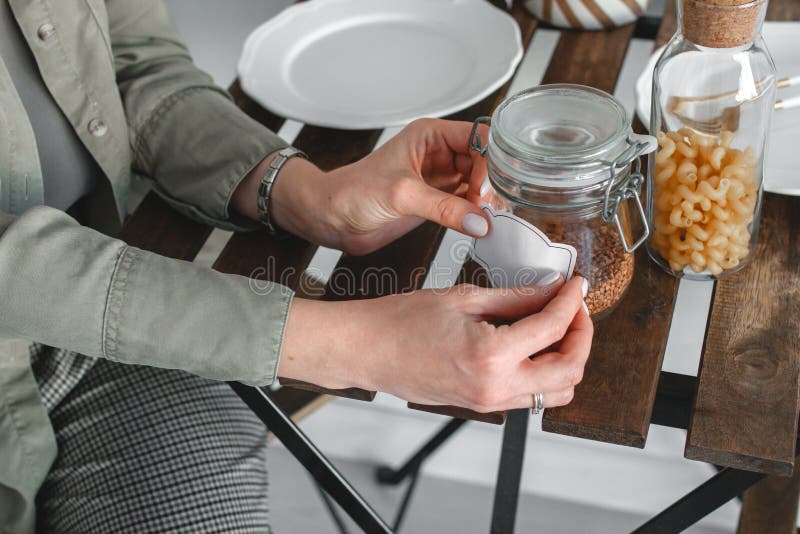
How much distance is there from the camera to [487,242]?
2.36 feet

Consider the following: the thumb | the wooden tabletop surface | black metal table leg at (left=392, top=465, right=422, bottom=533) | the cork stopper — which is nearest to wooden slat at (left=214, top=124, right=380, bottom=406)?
the wooden tabletop surface

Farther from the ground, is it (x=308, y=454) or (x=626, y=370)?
(x=626, y=370)

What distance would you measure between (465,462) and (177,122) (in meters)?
1.07

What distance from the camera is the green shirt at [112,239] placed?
0.72 metres

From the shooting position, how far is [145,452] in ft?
3.12

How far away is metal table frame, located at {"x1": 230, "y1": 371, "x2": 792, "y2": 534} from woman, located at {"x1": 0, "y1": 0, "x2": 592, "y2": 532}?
4.6 inches

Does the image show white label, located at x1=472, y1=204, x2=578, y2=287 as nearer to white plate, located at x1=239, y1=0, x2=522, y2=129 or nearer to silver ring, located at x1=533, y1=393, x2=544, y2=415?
silver ring, located at x1=533, y1=393, x2=544, y2=415

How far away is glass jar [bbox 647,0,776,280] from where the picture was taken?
0.70 metres

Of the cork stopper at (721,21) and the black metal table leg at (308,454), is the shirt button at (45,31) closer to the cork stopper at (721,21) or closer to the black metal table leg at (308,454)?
the black metal table leg at (308,454)

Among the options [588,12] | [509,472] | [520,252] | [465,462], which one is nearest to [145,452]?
[509,472]

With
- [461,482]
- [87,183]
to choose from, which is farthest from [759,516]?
[87,183]

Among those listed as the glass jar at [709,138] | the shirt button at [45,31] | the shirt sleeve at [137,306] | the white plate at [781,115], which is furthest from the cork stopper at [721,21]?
the shirt button at [45,31]

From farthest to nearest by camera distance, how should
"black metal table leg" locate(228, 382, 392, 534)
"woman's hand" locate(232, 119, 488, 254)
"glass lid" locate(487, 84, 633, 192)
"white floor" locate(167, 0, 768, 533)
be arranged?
"white floor" locate(167, 0, 768, 533) → "black metal table leg" locate(228, 382, 392, 534) → "woman's hand" locate(232, 119, 488, 254) → "glass lid" locate(487, 84, 633, 192)

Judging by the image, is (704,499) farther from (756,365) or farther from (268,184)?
(268,184)
